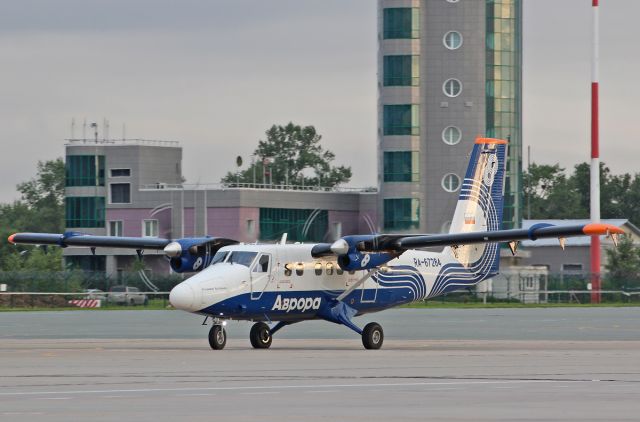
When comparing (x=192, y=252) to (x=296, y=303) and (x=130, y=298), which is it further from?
(x=130, y=298)

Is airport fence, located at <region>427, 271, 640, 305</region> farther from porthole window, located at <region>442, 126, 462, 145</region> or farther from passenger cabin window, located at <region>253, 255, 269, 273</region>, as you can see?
passenger cabin window, located at <region>253, 255, 269, 273</region>

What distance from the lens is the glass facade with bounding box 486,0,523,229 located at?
394 ft

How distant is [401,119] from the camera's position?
399 feet

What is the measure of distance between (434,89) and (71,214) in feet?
125

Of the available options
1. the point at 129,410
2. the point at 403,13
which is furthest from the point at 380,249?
the point at 403,13

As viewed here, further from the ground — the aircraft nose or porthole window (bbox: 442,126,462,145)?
porthole window (bbox: 442,126,462,145)

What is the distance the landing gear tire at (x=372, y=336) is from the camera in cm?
3625

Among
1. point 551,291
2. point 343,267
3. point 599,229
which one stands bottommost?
point 551,291

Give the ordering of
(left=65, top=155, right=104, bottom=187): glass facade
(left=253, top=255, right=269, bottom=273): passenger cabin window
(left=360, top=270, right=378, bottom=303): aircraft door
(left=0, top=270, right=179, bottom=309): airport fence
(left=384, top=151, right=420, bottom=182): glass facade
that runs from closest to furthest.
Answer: (left=253, top=255, right=269, bottom=273): passenger cabin window
(left=360, top=270, right=378, bottom=303): aircraft door
(left=0, top=270, right=179, bottom=309): airport fence
(left=384, top=151, right=420, bottom=182): glass facade
(left=65, top=155, right=104, bottom=187): glass facade

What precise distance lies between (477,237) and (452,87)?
284 ft

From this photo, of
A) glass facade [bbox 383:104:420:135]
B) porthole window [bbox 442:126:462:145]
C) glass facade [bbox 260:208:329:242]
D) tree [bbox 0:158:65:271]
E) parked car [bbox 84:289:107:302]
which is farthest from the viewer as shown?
tree [bbox 0:158:65:271]

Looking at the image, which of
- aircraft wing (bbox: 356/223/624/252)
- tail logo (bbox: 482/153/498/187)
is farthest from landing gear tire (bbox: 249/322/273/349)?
tail logo (bbox: 482/153/498/187)

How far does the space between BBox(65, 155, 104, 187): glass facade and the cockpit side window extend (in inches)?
3792

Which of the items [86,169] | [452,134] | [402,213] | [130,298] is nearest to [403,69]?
[452,134]
